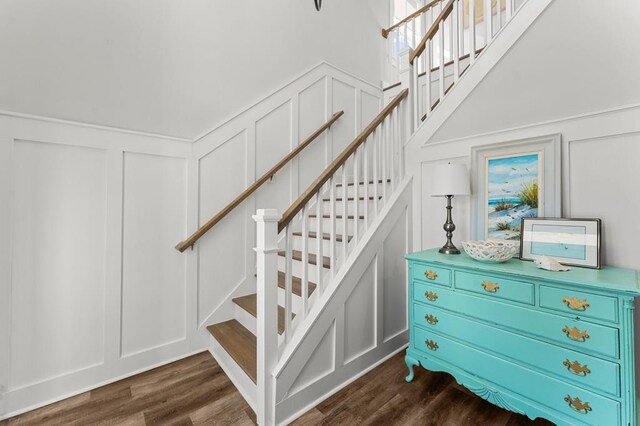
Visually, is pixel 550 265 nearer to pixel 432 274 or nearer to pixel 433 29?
pixel 432 274

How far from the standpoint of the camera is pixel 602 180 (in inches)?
59.1

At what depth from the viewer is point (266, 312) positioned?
4.74 feet

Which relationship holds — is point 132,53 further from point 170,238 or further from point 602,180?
point 602,180

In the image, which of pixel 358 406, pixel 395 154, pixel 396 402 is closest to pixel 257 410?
pixel 358 406

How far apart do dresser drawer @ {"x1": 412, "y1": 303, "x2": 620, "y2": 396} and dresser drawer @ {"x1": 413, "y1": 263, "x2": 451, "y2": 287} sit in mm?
178

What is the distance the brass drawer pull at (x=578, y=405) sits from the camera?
118 centimetres

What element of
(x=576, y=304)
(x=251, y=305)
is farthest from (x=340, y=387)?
(x=576, y=304)

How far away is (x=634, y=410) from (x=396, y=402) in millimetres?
1049

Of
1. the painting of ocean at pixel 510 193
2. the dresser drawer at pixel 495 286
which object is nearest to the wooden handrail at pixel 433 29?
the painting of ocean at pixel 510 193

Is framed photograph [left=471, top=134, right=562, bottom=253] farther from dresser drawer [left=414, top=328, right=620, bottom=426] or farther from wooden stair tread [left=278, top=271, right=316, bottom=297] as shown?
wooden stair tread [left=278, top=271, right=316, bottom=297]

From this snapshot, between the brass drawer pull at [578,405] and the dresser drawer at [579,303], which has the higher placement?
the dresser drawer at [579,303]

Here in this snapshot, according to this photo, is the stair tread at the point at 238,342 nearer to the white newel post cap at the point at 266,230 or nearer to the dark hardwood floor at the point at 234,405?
the dark hardwood floor at the point at 234,405

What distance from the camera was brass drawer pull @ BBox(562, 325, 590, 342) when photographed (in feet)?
3.88

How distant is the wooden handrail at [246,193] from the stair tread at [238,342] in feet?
2.35
